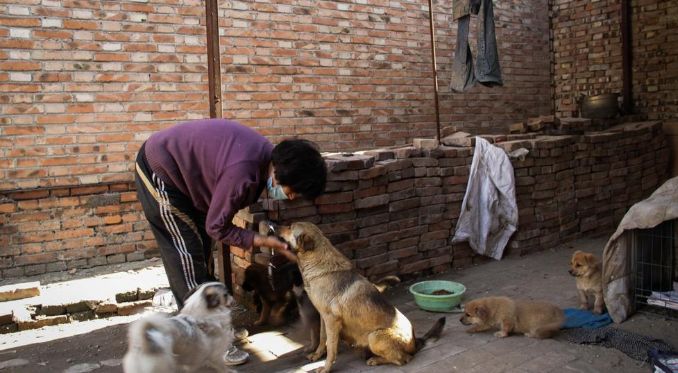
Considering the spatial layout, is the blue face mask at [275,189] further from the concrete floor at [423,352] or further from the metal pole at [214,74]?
the metal pole at [214,74]

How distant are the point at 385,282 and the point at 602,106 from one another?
6.12 meters

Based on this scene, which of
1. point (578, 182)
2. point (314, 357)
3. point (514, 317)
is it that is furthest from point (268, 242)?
point (578, 182)

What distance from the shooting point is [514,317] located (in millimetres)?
4227

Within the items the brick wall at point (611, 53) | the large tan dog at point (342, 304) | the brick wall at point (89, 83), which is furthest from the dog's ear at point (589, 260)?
the brick wall at point (611, 53)

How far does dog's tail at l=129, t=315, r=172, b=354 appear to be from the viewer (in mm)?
2750

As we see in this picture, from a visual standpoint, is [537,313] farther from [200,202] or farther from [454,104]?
[454,104]

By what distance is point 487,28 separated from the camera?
248 inches

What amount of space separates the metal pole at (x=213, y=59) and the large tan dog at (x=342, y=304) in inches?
64.1

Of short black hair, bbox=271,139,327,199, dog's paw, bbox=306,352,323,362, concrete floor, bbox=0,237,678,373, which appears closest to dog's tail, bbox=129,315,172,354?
short black hair, bbox=271,139,327,199

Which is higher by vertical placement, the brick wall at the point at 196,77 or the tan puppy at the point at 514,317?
the brick wall at the point at 196,77

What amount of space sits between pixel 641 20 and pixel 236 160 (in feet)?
29.5

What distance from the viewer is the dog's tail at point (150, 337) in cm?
275

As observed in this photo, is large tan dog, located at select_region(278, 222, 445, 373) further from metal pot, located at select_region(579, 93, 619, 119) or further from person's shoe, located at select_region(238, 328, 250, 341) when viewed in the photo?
metal pot, located at select_region(579, 93, 619, 119)

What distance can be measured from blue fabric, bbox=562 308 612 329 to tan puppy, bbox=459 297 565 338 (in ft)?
0.73
